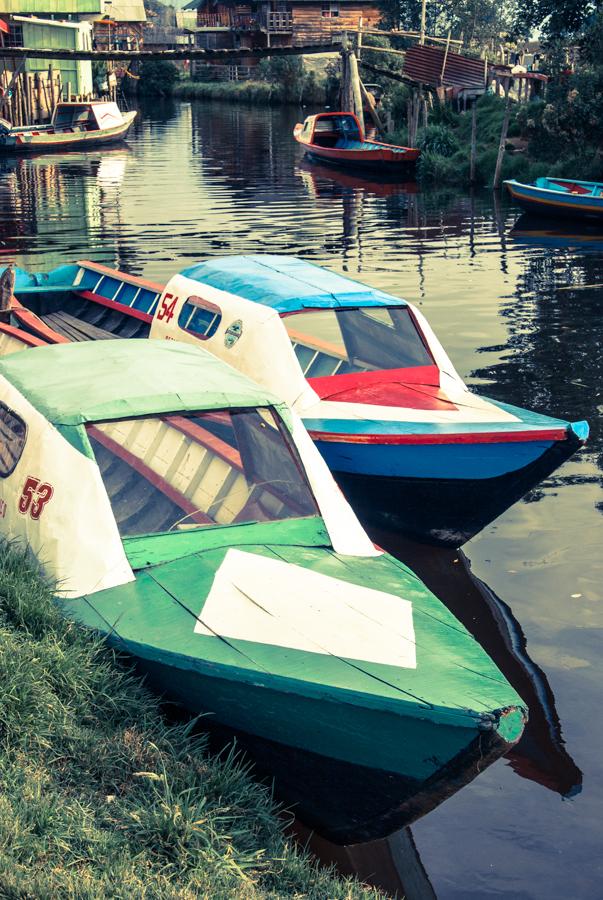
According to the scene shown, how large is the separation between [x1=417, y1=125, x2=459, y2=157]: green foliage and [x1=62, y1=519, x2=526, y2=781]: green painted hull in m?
39.2

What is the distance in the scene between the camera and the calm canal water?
23.4 feet

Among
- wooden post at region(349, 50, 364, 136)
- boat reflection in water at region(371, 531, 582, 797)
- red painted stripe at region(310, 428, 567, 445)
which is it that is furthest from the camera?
wooden post at region(349, 50, 364, 136)

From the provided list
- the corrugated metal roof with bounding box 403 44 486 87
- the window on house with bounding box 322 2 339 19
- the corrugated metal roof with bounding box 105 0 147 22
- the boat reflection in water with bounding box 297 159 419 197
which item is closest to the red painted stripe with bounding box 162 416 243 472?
the boat reflection in water with bounding box 297 159 419 197

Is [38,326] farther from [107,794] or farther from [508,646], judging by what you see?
[107,794]

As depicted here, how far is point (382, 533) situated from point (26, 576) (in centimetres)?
512

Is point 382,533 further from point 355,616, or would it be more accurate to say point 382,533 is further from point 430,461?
point 355,616

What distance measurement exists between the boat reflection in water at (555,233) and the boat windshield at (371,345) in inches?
707

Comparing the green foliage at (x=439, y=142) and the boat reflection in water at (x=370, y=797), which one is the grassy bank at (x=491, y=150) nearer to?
the green foliage at (x=439, y=142)

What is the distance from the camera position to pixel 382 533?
11773mm

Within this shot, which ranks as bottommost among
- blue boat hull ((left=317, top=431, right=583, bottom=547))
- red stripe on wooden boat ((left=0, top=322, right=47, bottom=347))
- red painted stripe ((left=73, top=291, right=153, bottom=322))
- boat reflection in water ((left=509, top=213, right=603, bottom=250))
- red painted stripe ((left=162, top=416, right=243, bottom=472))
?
boat reflection in water ((left=509, top=213, right=603, bottom=250))

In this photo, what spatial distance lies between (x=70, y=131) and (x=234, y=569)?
57.4m

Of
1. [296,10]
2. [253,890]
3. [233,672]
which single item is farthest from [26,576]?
[296,10]

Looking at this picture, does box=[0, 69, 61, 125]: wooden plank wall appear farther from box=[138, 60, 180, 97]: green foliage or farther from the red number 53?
the red number 53

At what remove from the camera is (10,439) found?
845 centimetres
